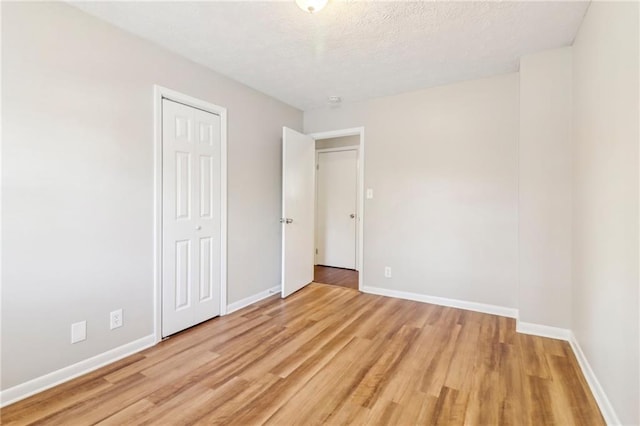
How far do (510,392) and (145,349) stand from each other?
2.52 m

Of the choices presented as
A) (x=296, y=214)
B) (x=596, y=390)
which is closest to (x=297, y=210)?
(x=296, y=214)

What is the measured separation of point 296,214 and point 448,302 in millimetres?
2005

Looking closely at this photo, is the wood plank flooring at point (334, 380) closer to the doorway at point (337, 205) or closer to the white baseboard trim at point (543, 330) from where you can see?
the white baseboard trim at point (543, 330)

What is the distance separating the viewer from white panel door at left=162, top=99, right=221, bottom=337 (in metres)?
2.52

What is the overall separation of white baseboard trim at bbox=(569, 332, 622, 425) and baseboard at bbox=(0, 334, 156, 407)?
290cm

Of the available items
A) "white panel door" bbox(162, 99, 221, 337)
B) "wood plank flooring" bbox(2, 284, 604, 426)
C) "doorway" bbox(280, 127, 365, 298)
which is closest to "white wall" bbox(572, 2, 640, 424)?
"wood plank flooring" bbox(2, 284, 604, 426)

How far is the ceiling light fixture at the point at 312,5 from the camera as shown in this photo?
1.81 m

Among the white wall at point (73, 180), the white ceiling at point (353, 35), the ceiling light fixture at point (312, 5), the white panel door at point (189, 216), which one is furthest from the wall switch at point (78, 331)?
the ceiling light fixture at point (312, 5)

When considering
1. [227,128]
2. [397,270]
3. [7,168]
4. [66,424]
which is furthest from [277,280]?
[7,168]

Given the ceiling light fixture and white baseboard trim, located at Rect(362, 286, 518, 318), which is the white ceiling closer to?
the ceiling light fixture

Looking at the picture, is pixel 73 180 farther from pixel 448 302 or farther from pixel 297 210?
pixel 448 302

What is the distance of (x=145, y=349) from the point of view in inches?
91.8

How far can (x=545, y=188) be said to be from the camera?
99.4 inches

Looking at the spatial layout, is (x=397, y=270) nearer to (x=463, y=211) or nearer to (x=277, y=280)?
(x=463, y=211)
